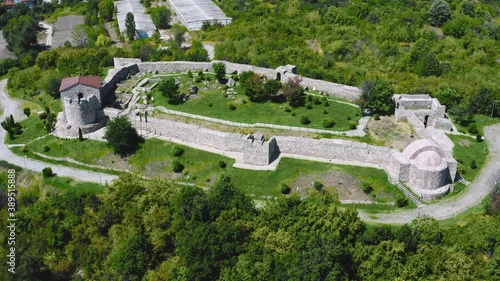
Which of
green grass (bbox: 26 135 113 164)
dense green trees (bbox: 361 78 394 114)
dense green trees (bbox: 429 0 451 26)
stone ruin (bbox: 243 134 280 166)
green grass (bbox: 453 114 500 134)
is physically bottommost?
green grass (bbox: 26 135 113 164)

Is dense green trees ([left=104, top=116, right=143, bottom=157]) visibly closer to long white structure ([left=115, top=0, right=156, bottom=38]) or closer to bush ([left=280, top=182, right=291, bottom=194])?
bush ([left=280, top=182, right=291, bottom=194])

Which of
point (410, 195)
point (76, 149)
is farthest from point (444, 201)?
point (76, 149)

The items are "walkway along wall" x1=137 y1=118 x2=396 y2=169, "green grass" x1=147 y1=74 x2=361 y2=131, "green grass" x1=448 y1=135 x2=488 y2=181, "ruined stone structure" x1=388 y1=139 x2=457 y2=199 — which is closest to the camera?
"ruined stone structure" x1=388 y1=139 x2=457 y2=199

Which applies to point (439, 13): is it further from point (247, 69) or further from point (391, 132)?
point (391, 132)

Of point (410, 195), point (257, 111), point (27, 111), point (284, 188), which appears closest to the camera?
point (410, 195)

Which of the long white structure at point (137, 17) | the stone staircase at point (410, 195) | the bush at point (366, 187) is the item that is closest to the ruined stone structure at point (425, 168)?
the stone staircase at point (410, 195)

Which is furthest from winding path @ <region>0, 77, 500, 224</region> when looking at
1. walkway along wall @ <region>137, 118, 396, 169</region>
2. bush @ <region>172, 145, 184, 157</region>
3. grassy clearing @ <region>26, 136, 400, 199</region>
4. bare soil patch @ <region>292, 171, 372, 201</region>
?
bush @ <region>172, 145, 184, 157</region>

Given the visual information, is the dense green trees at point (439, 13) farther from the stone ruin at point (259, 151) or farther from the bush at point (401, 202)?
the bush at point (401, 202)

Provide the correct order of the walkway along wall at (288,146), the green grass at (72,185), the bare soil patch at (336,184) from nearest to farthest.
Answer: the bare soil patch at (336,184), the walkway along wall at (288,146), the green grass at (72,185)
